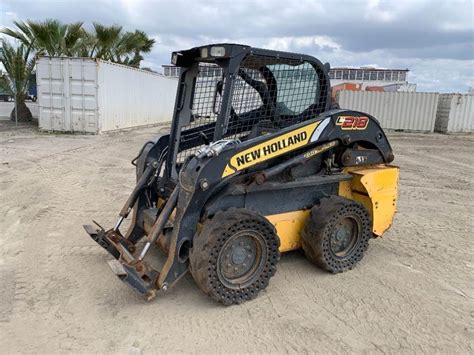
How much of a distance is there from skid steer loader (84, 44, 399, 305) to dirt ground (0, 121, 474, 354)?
245mm

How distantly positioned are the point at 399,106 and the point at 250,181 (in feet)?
60.8

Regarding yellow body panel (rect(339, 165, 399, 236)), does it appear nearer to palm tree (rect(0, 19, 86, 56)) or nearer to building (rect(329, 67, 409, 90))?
palm tree (rect(0, 19, 86, 56))

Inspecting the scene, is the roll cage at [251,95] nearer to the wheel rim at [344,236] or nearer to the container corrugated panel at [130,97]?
the wheel rim at [344,236]

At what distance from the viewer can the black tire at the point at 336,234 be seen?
13.5ft

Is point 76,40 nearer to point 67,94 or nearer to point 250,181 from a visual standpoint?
point 67,94

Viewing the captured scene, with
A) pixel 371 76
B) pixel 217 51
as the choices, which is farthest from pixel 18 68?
pixel 371 76

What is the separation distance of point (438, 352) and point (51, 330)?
9.28 feet

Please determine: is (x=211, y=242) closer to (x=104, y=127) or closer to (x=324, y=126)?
(x=324, y=126)

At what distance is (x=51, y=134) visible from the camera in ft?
48.2

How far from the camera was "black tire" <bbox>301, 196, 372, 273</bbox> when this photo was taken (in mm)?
4117

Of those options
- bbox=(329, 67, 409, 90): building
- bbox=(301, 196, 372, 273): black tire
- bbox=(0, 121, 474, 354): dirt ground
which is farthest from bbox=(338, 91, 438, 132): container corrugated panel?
bbox=(301, 196, 372, 273): black tire

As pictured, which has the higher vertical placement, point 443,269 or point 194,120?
point 194,120

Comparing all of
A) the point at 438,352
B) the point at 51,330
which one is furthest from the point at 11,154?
the point at 438,352

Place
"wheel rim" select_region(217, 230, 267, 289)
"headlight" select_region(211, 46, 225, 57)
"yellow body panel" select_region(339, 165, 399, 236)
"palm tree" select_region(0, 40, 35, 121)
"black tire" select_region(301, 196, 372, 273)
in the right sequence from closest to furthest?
"wheel rim" select_region(217, 230, 267, 289)
"headlight" select_region(211, 46, 225, 57)
"black tire" select_region(301, 196, 372, 273)
"yellow body panel" select_region(339, 165, 399, 236)
"palm tree" select_region(0, 40, 35, 121)
